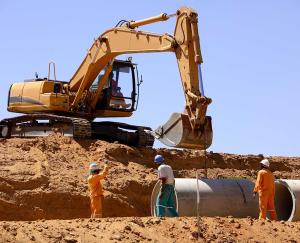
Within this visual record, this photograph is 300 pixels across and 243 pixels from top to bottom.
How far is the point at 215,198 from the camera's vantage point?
15.3 metres

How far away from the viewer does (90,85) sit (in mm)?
23906

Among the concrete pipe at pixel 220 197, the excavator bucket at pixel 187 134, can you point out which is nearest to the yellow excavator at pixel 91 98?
the excavator bucket at pixel 187 134

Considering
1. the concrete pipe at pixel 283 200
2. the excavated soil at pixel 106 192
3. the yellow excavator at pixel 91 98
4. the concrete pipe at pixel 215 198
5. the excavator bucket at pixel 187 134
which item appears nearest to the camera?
the excavated soil at pixel 106 192

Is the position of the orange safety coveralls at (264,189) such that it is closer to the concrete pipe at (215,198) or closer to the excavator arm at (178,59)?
the concrete pipe at (215,198)

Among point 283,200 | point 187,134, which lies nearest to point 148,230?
point 283,200

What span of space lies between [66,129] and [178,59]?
5068mm

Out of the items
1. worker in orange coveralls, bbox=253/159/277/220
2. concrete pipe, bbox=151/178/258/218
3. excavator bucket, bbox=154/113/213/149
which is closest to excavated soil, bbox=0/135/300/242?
excavator bucket, bbox=154/113/213/149

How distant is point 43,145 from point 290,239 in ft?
34.3

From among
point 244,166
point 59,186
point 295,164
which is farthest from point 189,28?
point 295,164

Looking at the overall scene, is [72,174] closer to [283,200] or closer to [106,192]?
[106,192]

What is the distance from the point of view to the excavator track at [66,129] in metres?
23.1

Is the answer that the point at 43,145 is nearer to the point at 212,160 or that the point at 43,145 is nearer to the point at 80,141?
the point at 80,141

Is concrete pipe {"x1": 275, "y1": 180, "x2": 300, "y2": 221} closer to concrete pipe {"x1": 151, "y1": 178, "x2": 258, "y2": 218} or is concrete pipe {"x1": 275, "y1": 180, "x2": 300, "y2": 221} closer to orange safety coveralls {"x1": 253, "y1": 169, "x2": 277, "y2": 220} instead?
concrete pipe {"x1": 151, "y1": 178, "x2": 258, "y2": 218}

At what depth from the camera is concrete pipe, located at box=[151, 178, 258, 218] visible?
49.1 feet
